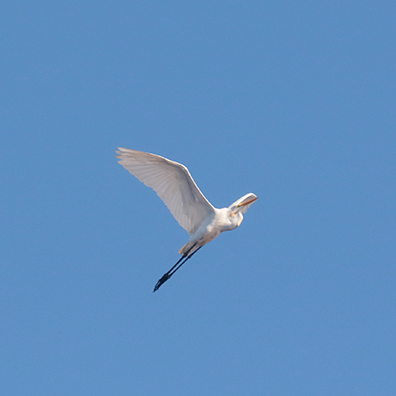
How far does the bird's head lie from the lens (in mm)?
19641

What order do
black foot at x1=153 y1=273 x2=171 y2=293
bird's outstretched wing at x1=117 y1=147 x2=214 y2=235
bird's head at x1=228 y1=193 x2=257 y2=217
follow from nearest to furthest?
bird's outstretched wing at x1=117 y1=147 x2=214 y2=235, bird's head at x1=228 y1=193 x2=257 y2=217, black foot at x1=153 y1=273 x2=171 y2=293

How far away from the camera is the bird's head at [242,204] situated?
19.6 metres

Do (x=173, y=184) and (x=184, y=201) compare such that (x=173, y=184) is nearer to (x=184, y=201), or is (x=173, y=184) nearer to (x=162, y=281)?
(x=184, y=201)

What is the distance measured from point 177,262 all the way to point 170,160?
3.39 metres

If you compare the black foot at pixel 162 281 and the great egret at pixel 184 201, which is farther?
the black foot at pixel 162 281

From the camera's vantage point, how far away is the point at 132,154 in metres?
17.9

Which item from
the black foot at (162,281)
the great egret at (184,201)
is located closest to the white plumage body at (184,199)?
the great egret at (184,201)

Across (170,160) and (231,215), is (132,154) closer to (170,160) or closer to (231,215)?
(170,160)

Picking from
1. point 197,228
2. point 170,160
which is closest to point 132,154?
point 170,160

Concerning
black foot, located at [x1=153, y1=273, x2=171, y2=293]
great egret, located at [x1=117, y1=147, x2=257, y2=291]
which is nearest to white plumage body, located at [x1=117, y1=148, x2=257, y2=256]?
great egret, located at [x1=117, y1=147, x2=257, y2=291]

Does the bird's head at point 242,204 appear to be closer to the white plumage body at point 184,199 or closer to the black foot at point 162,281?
the white plumage body at point 184,199

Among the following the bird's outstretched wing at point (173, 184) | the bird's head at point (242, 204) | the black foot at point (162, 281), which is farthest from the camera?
the black foot at point (162, 281)

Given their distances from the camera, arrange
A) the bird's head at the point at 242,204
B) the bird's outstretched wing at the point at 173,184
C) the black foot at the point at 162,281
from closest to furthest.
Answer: the bird's outstretched wing at the point at 173,184, the bird's head at the point at 242,204, the black foot at the point at 162,281

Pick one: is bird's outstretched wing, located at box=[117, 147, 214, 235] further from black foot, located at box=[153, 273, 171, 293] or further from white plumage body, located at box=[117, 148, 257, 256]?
black foot, located at box=[153, 273, 171, 293]
